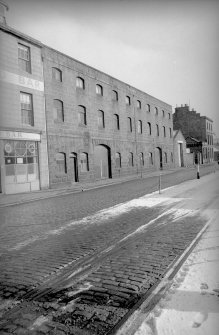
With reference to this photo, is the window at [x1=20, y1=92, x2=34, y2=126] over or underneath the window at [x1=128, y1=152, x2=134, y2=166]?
over

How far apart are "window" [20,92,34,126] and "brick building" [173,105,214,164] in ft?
149

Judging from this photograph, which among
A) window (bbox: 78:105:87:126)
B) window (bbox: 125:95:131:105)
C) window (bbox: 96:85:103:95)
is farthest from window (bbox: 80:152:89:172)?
window (bbox: 125:95:131:105)

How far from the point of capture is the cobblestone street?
3441mm

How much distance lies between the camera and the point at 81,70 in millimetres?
25203

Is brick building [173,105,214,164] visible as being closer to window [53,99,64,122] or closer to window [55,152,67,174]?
window [53,99,64,122]

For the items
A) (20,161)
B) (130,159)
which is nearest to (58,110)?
(20,161)

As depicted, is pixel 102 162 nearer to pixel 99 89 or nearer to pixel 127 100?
pixel 99 89

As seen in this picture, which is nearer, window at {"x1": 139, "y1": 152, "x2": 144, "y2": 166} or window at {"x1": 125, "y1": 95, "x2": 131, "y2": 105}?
window at {"x1": 125, "y1": 95, "x2": 131, "y2": 105}

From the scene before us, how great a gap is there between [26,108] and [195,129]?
160ft

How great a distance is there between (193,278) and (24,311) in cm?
234

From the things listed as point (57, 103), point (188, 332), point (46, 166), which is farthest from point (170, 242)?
point (57, 103)

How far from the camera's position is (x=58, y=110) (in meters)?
22.6

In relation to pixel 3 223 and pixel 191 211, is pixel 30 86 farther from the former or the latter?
pixel 191 211

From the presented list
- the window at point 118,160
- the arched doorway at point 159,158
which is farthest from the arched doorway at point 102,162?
the arched doorway at point 159,158
